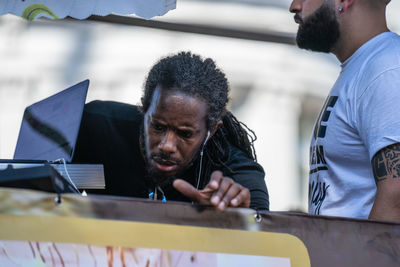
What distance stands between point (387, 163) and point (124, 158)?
1061 mm

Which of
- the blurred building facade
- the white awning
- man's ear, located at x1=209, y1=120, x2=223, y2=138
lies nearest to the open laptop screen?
man's ear, located at x1=209, y1=120, x2=223, y2=138

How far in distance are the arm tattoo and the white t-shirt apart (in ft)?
0.05

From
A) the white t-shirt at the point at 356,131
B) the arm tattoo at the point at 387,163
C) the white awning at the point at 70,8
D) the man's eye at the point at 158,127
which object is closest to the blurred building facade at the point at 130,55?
the white awning at the point at 70,8

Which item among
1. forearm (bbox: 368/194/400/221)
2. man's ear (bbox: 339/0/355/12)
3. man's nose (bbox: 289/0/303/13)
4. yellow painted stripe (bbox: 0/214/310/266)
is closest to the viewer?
yellow painted stripe (bbox: 0/214/310/266)

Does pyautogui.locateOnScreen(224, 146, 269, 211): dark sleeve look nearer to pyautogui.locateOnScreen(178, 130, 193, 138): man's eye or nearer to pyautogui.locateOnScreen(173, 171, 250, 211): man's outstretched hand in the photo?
pyautogui.locateOnScreen(178, 130, 193, 138): man's eye

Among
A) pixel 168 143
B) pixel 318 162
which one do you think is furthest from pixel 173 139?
pixel 318 162

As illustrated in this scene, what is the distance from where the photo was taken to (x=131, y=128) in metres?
2.21

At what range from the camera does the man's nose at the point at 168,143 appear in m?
1.92

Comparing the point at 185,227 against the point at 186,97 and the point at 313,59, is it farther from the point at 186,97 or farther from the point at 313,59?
the point at 313,59

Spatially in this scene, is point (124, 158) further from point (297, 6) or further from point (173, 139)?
point (297, 6)

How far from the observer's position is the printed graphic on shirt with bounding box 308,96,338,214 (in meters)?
1.62

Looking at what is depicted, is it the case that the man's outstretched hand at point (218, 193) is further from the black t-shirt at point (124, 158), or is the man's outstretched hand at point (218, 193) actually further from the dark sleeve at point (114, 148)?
the dark sleeve at point (114, 148)

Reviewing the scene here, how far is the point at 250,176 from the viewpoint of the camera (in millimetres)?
2018

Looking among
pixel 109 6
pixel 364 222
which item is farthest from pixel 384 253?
pixel 109 6
